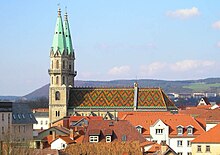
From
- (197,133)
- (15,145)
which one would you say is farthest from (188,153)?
(15,145)

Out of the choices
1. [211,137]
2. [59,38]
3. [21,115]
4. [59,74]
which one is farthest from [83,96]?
[211,137]

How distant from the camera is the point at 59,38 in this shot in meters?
152

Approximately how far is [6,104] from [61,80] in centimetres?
5277

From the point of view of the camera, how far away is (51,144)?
288 feet

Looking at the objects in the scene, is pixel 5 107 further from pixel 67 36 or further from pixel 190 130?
pixel 67 36

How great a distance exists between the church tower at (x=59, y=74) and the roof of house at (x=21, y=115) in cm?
3603

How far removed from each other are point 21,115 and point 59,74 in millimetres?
42510

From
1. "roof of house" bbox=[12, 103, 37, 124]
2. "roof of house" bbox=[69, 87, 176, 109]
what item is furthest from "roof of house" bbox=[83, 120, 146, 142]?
"roof of house" bbox=[69, 87, 176, 109]

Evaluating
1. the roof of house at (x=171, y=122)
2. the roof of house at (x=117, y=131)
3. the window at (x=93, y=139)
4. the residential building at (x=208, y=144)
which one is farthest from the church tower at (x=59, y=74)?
the residential building at (x=208, y=144)

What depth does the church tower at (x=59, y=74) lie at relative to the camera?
488 feet

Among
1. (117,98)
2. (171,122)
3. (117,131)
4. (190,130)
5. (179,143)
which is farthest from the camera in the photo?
(117,98)

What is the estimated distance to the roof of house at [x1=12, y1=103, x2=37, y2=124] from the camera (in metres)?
105

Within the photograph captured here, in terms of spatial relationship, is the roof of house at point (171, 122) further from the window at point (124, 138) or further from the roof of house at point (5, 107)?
the roof of house at point (5, 107)

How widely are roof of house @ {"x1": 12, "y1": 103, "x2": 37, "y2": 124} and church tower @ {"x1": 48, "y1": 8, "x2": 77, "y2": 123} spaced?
3603 cm
